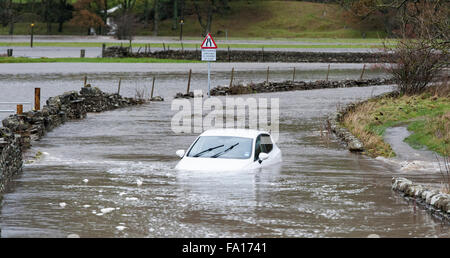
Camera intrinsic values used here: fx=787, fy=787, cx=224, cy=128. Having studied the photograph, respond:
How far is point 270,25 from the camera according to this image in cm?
11862

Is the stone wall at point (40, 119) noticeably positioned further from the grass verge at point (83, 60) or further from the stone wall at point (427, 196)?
the grass verge at point (83, 60)

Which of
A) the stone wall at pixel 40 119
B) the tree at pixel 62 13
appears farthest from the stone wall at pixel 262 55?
the stone wall at pixel 40 119

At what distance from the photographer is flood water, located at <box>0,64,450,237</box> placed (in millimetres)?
13414

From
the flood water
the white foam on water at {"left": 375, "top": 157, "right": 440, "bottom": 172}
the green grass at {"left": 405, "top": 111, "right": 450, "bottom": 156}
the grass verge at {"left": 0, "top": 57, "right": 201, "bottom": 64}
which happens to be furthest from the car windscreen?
the grass verge at {"left": 0, "top": 57, "right": 201, "bottom": 64}

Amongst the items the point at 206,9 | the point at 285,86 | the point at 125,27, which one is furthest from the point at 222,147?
the point at 206,9

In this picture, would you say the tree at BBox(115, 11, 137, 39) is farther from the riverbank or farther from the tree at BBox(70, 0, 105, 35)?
the riverbank

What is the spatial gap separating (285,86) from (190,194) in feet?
124

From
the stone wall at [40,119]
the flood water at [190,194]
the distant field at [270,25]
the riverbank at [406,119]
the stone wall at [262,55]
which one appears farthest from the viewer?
the distant field at [270,25]

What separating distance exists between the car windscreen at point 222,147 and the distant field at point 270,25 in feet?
304

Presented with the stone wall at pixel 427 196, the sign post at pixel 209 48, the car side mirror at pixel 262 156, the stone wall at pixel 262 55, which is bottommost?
the stone wall at pixel 427 196

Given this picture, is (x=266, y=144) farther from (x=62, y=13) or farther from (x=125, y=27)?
(x=62, y=13)

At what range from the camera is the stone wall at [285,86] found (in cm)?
4934

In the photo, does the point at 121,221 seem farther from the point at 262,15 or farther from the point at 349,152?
the point at 262,15

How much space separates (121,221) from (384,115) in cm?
1990
